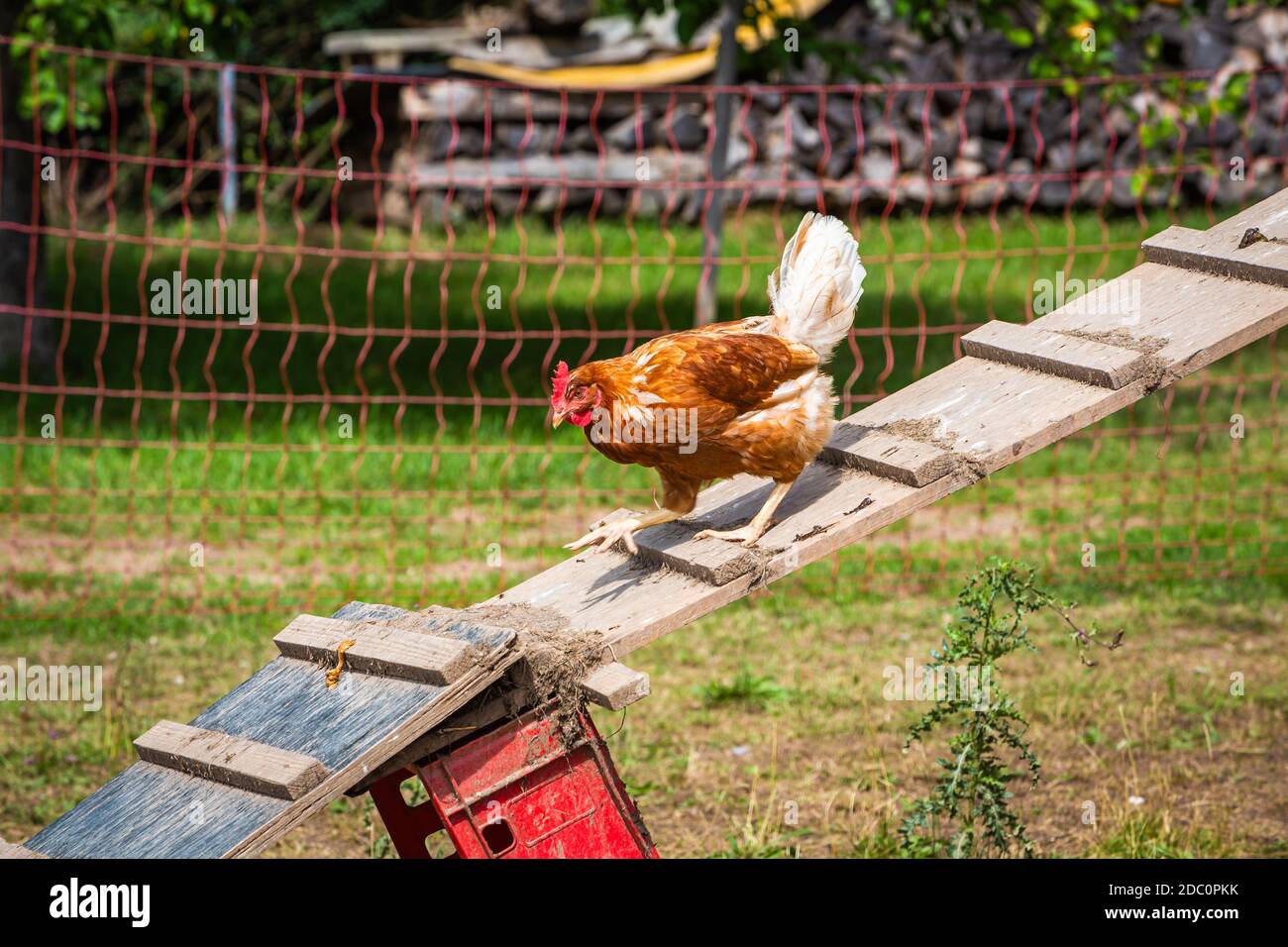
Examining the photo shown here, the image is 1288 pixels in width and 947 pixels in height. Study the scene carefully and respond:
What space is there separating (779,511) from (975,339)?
959 mm

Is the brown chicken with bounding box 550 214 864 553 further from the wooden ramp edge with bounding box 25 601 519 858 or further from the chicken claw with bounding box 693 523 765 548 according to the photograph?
the wooden ramp edge with bounding box 25 601 519 858

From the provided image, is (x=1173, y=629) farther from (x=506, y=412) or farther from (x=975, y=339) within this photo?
(x=506, y=412)

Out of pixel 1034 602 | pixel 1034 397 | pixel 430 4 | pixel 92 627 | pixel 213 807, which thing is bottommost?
pixel 92 627

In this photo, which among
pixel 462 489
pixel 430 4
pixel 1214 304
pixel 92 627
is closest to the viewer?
pixel 1214 304

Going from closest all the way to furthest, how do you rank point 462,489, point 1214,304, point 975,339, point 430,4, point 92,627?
point 1214,304, point 975,339, point 92,627, point 462,489, point 430,4

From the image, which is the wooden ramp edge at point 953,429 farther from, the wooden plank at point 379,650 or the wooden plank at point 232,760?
the wooden plank at point 232,760

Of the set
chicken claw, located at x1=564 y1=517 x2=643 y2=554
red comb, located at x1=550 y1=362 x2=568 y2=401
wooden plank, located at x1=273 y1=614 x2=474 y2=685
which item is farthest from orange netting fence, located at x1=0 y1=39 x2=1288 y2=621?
wooden plank, located at x1=273 y1=614 x2=474 y2=685

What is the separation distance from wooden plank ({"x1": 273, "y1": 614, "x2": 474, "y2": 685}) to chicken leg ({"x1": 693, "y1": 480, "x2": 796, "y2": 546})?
0.89 meters

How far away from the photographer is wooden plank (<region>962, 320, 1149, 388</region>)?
4156 millimetres

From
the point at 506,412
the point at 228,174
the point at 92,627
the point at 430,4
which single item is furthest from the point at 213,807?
the point at 430,4

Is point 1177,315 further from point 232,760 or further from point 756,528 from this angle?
point 232,760

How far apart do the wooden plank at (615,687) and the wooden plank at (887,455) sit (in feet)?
3.30

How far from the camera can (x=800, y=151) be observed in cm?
1534

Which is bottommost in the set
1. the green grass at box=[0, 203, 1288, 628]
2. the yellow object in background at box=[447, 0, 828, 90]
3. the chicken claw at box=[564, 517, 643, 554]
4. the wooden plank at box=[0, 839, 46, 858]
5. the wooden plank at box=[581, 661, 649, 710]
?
the green grass at box=[0, 203, 1288, 628]
